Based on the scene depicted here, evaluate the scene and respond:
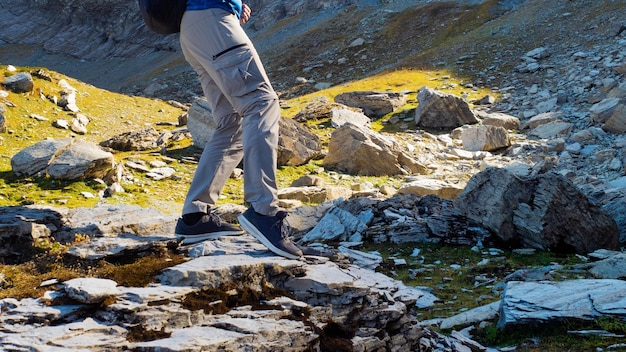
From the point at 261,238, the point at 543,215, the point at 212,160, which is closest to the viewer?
the point at 261,238

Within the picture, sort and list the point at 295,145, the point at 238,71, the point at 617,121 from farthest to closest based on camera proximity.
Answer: the point at 617,121 < the point at 295,145 < the point at 238,71

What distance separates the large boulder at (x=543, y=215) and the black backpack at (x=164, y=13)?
22.4 feet

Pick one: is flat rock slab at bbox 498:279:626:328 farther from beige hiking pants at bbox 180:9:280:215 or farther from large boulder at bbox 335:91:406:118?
large boulder at bbox 335:91:406:118

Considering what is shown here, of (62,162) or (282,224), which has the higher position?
(282,224)

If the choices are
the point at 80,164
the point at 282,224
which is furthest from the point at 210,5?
the point at 80,164

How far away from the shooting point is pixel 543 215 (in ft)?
33.2

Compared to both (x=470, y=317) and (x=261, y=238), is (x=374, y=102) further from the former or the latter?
(x=261, y=238)

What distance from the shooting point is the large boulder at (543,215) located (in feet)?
33.2

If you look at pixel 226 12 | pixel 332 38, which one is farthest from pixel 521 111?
pixel 332 38

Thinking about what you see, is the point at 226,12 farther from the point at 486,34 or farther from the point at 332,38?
the point at 332,38

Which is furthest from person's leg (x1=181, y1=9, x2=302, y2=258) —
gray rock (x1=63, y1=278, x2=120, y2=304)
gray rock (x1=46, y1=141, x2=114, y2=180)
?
gray rock (x1=46, y1=141, x2=114, y2=180)

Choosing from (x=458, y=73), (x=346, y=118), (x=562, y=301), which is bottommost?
(x=458, y=73)

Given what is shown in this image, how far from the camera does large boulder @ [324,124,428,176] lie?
18.9m

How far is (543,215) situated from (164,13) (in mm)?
7221
